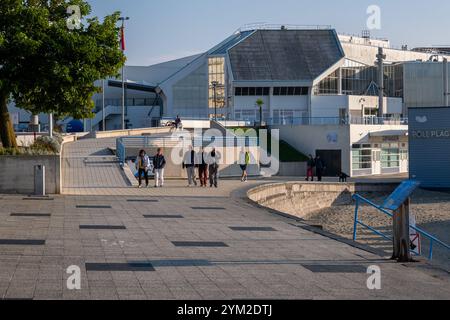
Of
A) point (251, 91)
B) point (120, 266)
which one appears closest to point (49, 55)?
point (120, 266)

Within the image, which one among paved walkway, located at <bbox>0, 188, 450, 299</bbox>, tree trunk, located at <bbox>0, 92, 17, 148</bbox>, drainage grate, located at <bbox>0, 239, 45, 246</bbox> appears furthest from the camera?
tree trunk, located at <bbox>0, 92, 17, 148</bbox>

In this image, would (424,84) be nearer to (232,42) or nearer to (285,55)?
(285,55)

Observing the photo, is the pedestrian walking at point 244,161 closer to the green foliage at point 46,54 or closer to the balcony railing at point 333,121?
the green foliage at point 46,54

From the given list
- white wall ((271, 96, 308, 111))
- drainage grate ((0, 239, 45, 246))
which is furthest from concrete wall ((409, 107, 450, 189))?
white wall ((271, 96, 308, 111))

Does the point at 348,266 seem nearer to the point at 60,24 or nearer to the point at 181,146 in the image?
the point at 60,24

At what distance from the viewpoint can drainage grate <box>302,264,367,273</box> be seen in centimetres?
1234

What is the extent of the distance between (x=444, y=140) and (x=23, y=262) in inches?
1339

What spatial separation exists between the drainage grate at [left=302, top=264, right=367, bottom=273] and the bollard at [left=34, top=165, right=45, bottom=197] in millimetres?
13456

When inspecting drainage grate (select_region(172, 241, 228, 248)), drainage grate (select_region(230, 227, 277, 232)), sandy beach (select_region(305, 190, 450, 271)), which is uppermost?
drainage grate (select_region(172, 241, 228, 248))

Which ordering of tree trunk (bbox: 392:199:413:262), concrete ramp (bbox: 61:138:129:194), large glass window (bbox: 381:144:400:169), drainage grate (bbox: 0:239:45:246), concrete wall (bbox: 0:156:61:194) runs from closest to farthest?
tree trunk (bbox: 392:199:413:262) < drainage grate (bbox: 0:239:45:246) < concrete wall (bbox: 0:156:61:194) < concrete ramp (bbox: 61:138:129:194) < large glass window (bbox: 381:144:400:169)

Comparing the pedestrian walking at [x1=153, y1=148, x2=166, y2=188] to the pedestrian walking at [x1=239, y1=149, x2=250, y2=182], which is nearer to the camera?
the pedestrian walking at [x1=153, y1=148, x2=166, y2=188]

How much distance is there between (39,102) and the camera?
26844 mm

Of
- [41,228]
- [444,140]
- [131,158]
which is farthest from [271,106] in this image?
[41,228]

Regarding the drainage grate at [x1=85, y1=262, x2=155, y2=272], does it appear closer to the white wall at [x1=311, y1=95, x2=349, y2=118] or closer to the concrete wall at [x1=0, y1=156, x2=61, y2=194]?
the concrete wall at [x1=0, y1=156, x2=61, y2=194]
